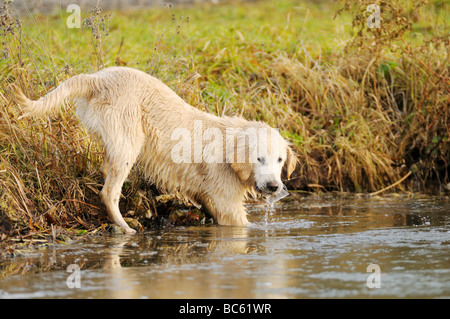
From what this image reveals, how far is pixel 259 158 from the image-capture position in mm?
6031

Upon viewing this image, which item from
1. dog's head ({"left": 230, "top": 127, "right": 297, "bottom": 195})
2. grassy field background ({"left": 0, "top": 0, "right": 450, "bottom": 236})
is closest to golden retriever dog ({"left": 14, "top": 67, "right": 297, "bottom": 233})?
dog's head ({"left": 230, "top": 127, "right": 297, "bottom": 195})

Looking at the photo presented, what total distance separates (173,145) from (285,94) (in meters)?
2.47

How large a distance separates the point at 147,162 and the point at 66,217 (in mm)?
920

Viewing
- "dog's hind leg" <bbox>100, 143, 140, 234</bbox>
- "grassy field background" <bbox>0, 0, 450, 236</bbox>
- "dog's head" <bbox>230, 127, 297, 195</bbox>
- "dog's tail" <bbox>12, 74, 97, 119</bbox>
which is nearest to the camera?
"dog's tail" <bbox>12, 74, 97, 119</bbox>

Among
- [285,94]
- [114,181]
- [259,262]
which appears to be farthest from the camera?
[285,94]

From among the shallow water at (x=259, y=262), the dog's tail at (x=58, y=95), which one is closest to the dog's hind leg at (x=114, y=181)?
the shallow water at (x=259, y=262)

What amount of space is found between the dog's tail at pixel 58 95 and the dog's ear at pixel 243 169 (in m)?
1.39

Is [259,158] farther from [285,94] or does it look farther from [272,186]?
[285,94]

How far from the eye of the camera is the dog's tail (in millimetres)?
5457

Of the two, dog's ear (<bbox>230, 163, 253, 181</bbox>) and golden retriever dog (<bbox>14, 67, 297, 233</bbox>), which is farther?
dog's ear (<bbox>230, 163, 253, 181</bbox>)

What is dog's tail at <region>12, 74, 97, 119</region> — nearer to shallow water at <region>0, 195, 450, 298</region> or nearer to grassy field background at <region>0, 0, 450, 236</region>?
grassy field background at <region>0, 0, 450, 236</region>

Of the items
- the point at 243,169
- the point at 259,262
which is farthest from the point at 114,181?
the point at 259,262

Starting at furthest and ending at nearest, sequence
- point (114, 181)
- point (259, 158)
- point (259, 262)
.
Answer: point (259, 158), point (114, 181), point (259, 262)
